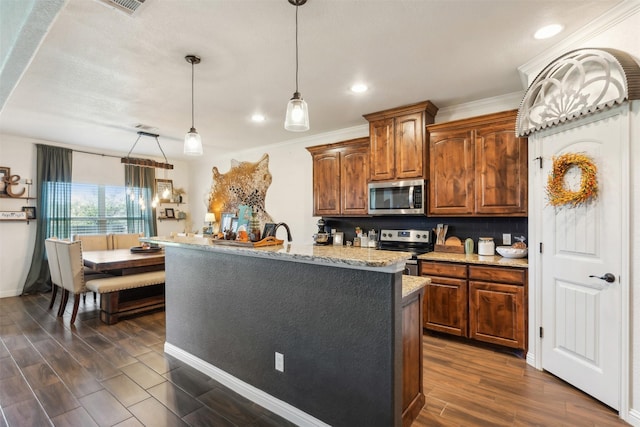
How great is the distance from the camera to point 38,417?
78.2 inches

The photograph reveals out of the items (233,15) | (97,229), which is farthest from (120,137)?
(233,15)

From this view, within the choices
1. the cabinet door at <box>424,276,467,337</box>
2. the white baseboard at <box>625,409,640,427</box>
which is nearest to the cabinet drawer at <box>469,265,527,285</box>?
the cabinet door at <box>424,276,467,337</box>

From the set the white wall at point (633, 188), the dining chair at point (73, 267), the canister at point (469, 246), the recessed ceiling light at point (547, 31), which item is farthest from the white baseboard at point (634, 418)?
the dining chair at point (73, 267)

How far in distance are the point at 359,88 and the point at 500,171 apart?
165cm

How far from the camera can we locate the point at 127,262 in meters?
3.94

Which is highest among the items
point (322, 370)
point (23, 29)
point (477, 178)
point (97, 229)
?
point (23, 29)

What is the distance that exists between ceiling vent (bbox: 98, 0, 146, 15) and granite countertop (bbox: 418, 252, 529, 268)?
10.4 ft

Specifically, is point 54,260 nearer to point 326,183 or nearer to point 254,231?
point 254,231

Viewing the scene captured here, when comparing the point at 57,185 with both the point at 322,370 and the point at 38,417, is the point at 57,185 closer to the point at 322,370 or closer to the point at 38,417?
the point at 38,417

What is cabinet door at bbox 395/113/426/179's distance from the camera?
3529 mm

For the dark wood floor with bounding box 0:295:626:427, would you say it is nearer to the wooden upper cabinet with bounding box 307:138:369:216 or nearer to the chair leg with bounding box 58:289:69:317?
the chair leg with bounding box 58:289:69:317

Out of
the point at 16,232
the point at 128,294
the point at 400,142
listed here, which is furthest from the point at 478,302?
the point at 16,232

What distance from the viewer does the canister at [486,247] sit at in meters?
3.30

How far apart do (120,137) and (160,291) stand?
103 inches
